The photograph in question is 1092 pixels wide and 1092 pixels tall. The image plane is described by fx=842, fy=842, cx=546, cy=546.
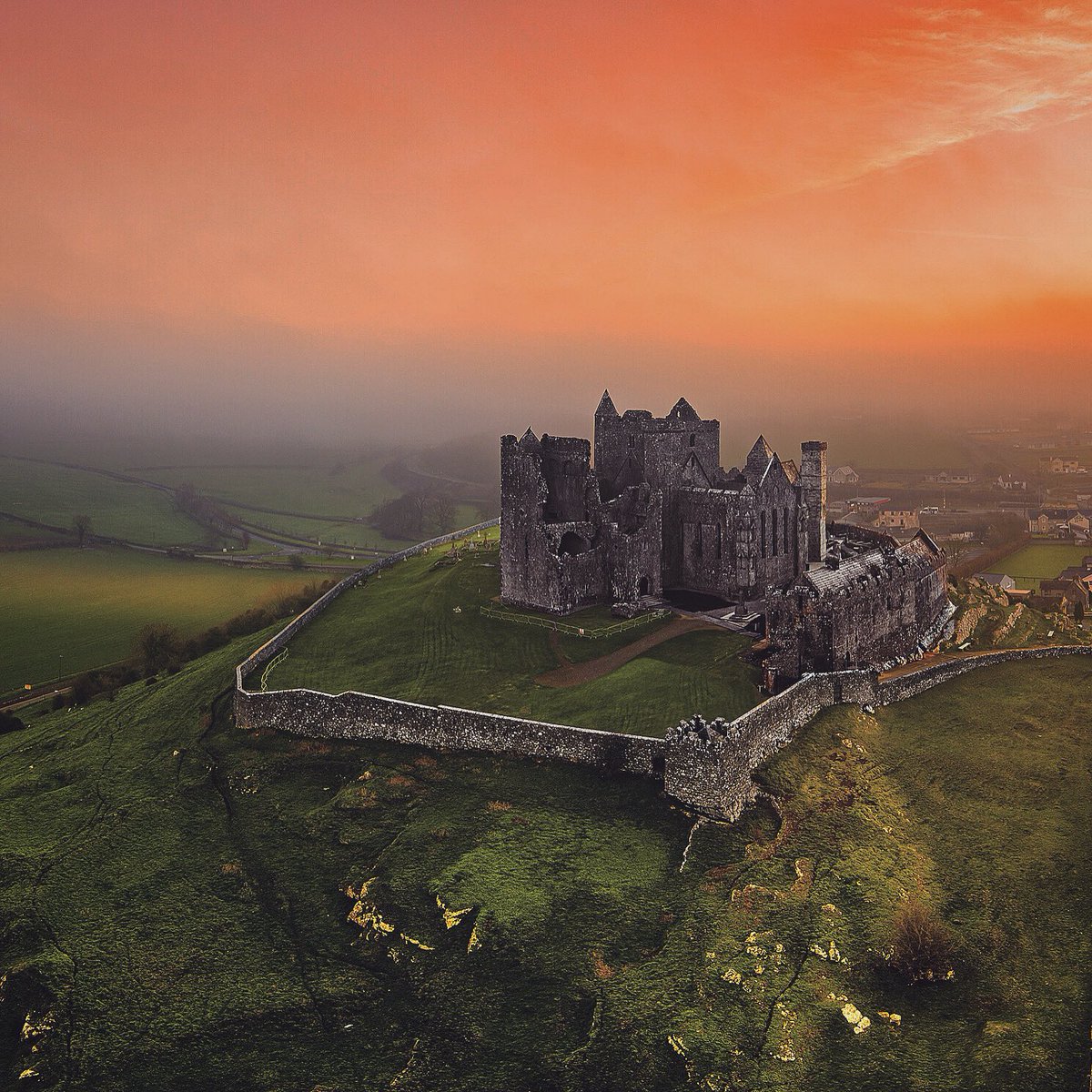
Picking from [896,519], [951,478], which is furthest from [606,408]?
[951,478]

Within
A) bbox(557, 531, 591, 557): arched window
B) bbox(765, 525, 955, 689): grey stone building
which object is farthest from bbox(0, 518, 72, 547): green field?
bbox(765, 525, 955, 689): grey stone building

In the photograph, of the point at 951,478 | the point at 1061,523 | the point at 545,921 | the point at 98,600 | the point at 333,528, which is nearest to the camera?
the point at 545,921

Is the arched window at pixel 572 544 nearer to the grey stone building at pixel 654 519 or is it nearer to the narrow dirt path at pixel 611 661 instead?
the grey stone building at pixel 654 519

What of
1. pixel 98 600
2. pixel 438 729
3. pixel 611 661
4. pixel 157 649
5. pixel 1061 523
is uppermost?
pixel 1061 523

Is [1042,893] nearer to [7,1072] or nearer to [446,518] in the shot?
[7,1072]

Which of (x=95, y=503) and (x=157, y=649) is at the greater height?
(x=95, y=503)

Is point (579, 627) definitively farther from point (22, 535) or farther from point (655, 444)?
point (22, 535)

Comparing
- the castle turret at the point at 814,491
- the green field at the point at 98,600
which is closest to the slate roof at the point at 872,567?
the castle turret at the point at 814,491

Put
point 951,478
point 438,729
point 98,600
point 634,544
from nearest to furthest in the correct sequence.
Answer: point 438,729 < point 634,544 < point 98,600 < point 951,478
